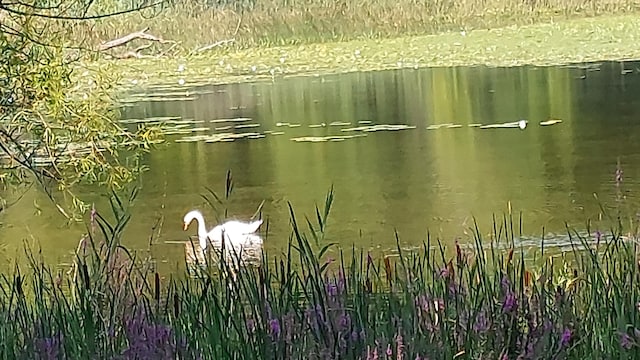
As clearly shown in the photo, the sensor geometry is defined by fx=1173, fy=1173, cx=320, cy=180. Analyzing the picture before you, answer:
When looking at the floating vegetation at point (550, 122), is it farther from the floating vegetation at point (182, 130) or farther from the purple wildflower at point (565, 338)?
the purple wildflower at point (565, 338)

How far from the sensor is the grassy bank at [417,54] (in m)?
17.0

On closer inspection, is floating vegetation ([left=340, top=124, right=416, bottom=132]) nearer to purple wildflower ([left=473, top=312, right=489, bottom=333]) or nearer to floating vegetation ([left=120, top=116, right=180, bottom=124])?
floating vegetation ([left=120, top=116, right=180, bottom=124])

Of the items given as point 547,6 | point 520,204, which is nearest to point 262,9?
point 547,6

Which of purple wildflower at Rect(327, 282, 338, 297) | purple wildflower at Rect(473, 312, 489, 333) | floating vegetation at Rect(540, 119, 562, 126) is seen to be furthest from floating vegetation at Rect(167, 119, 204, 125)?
purple wildflower at Rect(473, 312, 489, 333)

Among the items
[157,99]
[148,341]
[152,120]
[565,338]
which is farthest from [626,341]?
[157,99]

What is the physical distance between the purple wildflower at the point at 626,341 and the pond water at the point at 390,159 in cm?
224

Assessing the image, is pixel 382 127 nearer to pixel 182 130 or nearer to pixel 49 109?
pixel 182 130

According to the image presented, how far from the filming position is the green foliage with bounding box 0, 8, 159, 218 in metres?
5.68

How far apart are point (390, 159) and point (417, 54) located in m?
9.46

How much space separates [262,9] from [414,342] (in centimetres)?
1987

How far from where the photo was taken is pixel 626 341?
6.63ft

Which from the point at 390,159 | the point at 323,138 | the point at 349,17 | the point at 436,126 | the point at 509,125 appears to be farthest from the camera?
the point at 349,17

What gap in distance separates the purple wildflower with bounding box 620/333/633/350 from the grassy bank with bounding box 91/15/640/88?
14.1m

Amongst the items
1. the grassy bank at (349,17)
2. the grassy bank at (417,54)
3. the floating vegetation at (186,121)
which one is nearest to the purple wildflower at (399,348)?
the floating vegetation at (186,121)
